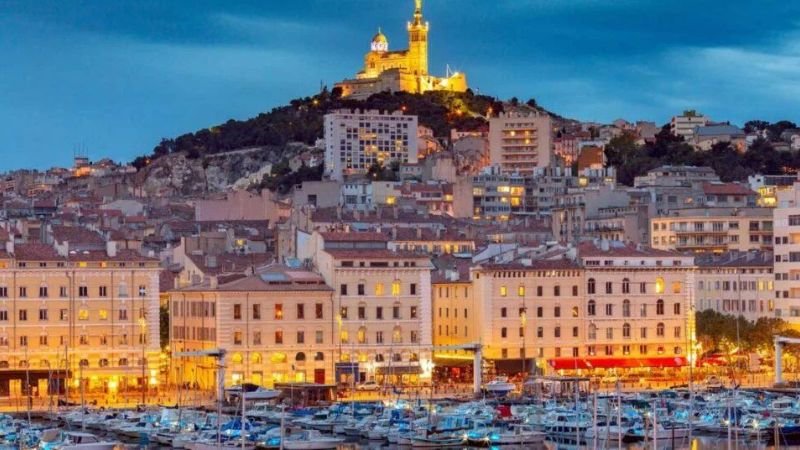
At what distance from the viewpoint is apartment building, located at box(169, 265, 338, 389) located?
8356 centimetres

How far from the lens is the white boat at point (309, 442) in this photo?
6469 cm

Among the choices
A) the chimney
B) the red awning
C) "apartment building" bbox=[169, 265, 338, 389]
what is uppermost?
the chimney

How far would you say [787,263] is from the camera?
10169cm

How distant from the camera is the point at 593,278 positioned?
299 ft

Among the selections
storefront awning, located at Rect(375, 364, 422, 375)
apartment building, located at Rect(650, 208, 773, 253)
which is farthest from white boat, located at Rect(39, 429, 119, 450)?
apartment building, located at Rect(650, 208, 773, 253)

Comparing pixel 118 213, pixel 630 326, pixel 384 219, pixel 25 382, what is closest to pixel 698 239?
pixel 384 219

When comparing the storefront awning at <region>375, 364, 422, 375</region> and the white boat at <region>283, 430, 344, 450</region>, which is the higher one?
the storefront awning at <region>375, 364, 422, 375</region>

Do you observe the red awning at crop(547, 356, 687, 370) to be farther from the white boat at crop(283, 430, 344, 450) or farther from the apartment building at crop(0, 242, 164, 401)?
the white boat at crop(283, 430, 344, 450)

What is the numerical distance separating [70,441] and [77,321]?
19119 mm

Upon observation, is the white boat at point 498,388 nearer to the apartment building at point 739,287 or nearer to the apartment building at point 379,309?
the apartment building at point 379,309

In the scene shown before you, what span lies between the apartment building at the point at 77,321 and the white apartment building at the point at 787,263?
3431 cm

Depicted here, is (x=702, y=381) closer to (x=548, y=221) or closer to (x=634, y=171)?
(x=548, y=221)

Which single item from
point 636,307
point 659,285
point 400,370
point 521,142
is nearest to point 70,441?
point 400,370

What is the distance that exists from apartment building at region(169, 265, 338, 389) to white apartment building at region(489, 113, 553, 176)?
10371 centimetres
